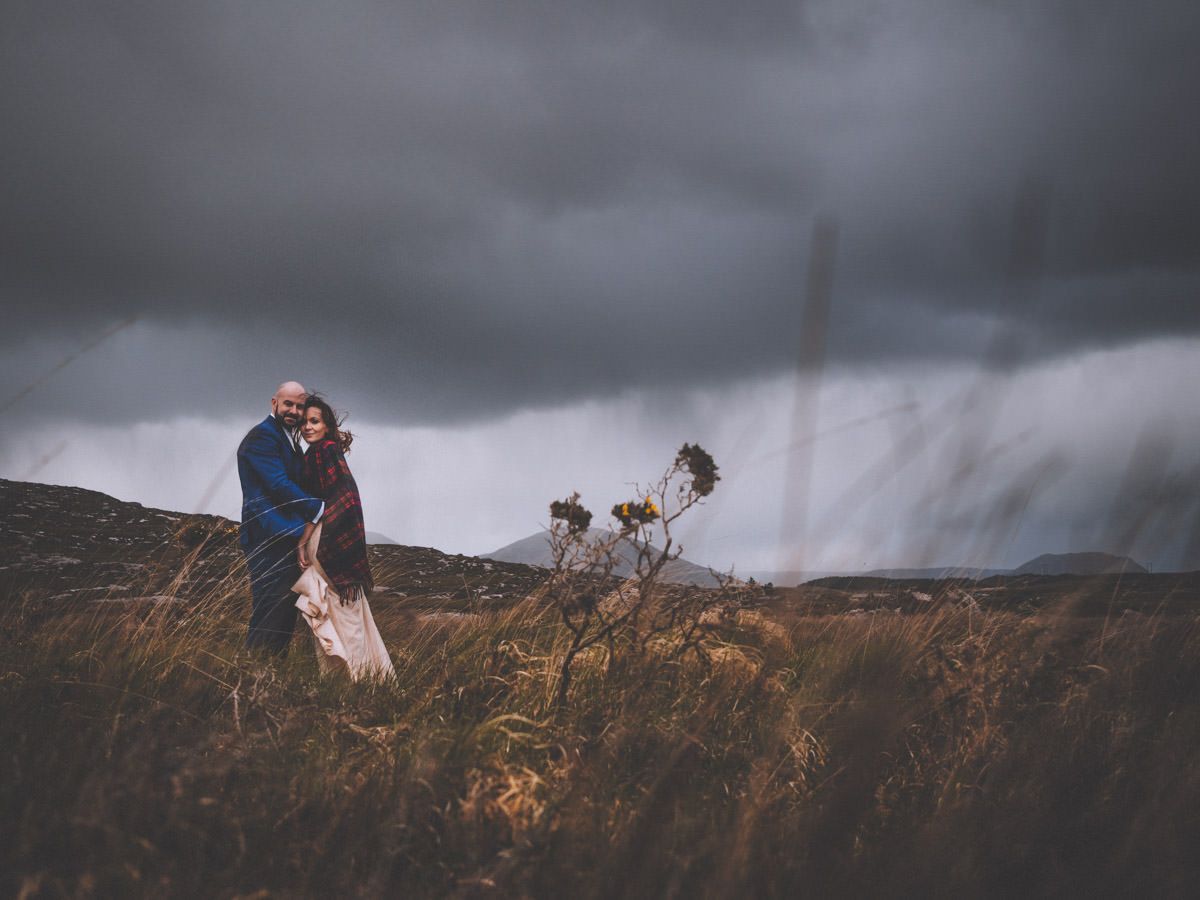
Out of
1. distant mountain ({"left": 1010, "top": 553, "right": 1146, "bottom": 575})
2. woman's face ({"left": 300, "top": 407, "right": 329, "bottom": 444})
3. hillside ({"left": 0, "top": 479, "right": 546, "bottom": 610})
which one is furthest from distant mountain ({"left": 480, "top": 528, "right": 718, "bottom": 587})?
hillside ({"left": 0, "top": 479, "right": 546, "bottom": 610})

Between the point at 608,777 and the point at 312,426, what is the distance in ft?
11.7

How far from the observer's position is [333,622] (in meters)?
4.30

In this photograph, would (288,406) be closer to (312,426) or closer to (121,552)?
(312,426)

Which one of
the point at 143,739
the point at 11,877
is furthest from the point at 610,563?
the point at 11,877

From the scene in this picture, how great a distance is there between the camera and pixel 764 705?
2.81 metres

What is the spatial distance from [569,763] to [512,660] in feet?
3.73

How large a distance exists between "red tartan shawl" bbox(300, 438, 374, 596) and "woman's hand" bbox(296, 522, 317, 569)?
0.08 metres

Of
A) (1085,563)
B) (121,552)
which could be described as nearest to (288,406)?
(1085,563)

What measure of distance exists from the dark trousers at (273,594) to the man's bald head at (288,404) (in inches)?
34.3

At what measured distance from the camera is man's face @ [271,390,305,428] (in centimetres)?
475

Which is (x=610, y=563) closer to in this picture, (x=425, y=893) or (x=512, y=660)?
(x=512, y=660)

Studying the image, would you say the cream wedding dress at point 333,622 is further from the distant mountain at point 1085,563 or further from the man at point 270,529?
the distant mountain at point 1085,563

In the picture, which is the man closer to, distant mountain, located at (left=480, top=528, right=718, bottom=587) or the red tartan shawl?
the red tartan shawl

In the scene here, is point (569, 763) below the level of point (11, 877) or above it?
above
